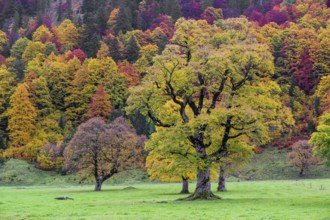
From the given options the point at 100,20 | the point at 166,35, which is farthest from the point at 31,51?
the point at 166,35

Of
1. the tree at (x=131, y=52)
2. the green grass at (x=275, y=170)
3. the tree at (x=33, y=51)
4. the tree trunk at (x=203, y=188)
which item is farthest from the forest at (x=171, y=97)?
the green grass at (x=275, y=170)

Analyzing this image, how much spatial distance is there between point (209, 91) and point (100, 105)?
88.3m

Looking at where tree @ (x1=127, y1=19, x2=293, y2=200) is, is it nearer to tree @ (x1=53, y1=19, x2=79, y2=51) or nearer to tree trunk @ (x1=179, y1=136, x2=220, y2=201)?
tree trunk @ (x1=179, y1=136, x2=220, y2=201)

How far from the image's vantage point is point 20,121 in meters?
119

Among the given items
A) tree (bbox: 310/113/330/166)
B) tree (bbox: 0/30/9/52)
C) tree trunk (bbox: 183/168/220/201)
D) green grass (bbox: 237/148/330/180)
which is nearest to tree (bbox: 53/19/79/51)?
tree (bbox: 0/30/9/52)

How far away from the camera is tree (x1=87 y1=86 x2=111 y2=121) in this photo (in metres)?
130

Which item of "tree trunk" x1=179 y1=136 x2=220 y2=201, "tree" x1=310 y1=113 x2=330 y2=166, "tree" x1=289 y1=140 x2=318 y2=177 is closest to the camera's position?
"tree" x1=310 y1=113 x2=330 y2=166

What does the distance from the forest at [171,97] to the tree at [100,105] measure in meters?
0.28

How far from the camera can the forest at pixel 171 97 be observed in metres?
43.8

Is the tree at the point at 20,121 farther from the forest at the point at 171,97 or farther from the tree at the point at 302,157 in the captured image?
the tree at the point at 302,157

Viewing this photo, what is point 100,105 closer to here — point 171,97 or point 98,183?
point 98,183

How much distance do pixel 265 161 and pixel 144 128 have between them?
32.0m

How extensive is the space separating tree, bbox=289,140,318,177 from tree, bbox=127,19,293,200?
54854 millimetres

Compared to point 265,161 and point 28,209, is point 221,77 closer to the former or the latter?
point 28,209
